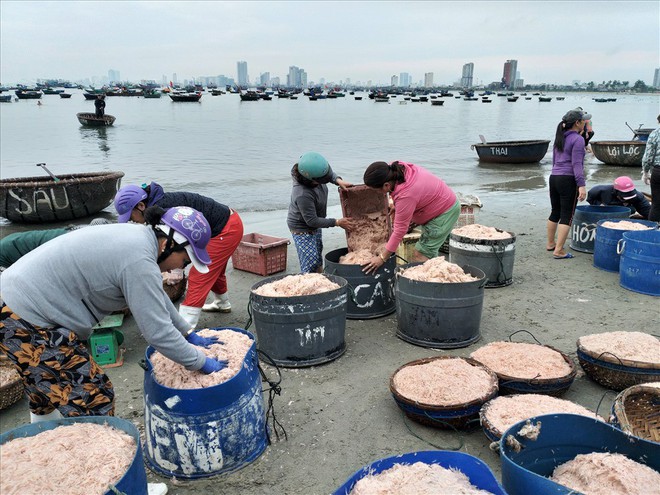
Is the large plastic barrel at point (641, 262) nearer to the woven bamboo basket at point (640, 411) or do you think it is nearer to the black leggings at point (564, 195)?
the black leggings at point (564, 195)

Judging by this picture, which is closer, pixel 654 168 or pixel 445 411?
pixel 445 411

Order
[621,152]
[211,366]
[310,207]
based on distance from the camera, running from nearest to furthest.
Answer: [211,366] < [310,207] < [621,152]

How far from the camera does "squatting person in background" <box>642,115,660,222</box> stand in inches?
293

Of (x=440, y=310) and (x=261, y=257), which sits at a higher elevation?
(x=440, y=310)

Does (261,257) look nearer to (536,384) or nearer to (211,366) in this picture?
(211,366)

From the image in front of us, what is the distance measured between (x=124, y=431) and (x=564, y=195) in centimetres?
681

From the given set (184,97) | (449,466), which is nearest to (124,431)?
(449,466)

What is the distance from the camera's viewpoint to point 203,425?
10.7 feet

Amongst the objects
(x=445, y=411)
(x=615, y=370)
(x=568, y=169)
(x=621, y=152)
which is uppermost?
(x=568, y=169)

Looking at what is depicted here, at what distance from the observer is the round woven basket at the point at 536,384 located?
3.93m

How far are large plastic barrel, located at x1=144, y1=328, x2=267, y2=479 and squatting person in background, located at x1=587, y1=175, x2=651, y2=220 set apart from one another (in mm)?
7199

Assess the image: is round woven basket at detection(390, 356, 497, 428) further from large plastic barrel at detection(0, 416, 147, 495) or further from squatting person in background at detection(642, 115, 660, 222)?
squatting person in background at detection(642, 115, 660, 222)

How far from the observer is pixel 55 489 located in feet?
7.41

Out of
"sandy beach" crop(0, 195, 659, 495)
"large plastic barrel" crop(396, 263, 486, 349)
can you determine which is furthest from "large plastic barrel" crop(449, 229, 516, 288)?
"large plastic barrel" crop(396, 263, 486, 349)
